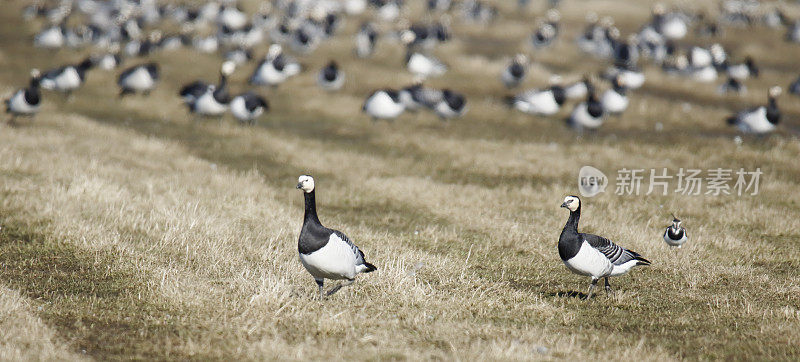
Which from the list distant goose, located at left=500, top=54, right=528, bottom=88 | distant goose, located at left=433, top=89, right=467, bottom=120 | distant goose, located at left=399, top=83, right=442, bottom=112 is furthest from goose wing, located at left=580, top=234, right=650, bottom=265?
distant goose, located at left=500, top=54, right=528, bottom=88

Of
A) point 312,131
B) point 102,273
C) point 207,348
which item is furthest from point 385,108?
point 207,348

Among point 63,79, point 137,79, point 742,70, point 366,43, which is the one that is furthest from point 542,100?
point 63,79

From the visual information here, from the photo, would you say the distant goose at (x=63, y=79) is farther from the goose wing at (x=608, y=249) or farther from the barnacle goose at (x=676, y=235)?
the goose wing at (x=608, y=249)

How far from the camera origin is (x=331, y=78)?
2639 cm

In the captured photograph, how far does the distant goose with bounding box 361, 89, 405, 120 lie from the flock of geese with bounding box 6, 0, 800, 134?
0.12 ft

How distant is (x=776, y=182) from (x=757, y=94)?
14.1 metres

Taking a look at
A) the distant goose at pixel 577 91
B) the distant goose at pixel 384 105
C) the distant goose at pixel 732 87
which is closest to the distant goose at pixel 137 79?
Answer: the distant goose at pixel 384 105

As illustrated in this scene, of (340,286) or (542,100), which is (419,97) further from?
(340,286)

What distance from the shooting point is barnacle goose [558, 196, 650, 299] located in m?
8.87

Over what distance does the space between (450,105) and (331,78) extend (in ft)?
18.4

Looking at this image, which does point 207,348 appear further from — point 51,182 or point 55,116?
point 55,116

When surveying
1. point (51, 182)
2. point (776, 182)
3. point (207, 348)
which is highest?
point (776, 182)

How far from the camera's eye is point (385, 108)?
22375mm

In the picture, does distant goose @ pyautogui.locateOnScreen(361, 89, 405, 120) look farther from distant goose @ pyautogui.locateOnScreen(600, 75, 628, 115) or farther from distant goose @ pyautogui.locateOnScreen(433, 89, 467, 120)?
distant goose @ pyautogui.locateOnScreen(600, 75, 628, 115)
